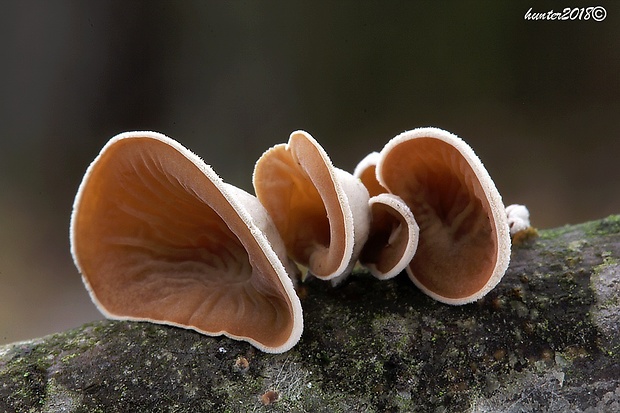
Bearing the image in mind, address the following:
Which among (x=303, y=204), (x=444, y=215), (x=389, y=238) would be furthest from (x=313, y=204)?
(x=444, y=215)

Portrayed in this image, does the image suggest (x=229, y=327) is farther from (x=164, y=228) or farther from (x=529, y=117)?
(x=529, y=117)

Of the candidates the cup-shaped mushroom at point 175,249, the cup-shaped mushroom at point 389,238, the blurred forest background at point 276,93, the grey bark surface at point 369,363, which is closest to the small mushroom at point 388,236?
the cup-shaped mushroom at point 389,238

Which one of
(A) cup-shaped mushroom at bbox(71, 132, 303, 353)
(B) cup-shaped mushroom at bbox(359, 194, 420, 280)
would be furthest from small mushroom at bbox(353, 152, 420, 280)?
(A) cup-shaped mushroom at bbox(71, 132, 303, 353)

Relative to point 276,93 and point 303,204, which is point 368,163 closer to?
point 303,204

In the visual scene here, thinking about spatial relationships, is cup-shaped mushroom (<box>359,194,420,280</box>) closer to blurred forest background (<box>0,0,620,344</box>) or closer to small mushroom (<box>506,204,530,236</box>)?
small mushroom (<box>506,204,530,236</box>)

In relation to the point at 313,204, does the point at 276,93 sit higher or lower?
higher

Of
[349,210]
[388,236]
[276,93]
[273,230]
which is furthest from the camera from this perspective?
[276,93]

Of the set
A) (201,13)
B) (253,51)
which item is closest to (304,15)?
(253,51)
